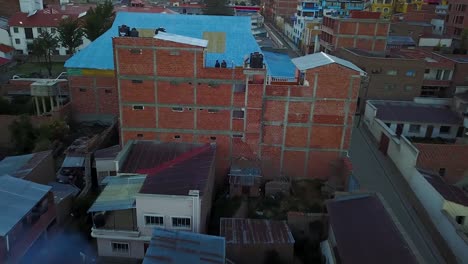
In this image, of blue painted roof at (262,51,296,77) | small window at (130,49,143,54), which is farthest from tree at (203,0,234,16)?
small window at (130,49,143,54)

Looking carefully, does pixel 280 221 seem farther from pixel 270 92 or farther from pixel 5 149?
pixel 5 149

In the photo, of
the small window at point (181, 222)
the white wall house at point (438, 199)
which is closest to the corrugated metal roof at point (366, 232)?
the white wall house at point (438, 199)

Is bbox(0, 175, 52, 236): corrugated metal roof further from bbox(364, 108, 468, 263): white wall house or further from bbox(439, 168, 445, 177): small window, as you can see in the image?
bbox(439, 168, 445, 177): small window

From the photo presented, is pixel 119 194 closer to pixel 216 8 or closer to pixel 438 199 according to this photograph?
pixel 438 199

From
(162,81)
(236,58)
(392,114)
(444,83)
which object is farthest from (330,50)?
(162,81)

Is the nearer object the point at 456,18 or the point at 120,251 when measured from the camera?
the point at 120,251

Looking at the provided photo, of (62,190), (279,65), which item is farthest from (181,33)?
(62,190)
